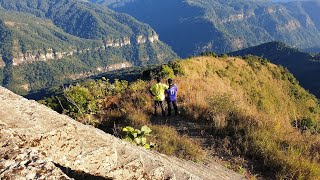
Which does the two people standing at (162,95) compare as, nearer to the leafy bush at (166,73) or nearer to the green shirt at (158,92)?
the green shirt at (158,92)

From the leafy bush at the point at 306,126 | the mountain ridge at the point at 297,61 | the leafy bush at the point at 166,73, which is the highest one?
the leafy bush at the point at 166,73

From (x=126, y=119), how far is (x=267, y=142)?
422 centimetres

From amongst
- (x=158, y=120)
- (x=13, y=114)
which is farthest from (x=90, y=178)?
(x=158, y=120)

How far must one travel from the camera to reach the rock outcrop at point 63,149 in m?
3.49

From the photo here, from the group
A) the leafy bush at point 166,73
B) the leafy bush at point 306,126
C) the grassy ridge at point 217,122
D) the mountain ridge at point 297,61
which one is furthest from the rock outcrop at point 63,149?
the mountain ridge at point 297,61

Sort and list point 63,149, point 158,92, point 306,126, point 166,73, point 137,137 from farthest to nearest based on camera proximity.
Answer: point 166,73 → point 306,126 → point 158,92 → point 137,137 → point 63,149

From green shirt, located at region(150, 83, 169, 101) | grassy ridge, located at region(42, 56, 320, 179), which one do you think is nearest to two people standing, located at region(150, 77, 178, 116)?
green shirt, located at region(150, 83, 169, 101)

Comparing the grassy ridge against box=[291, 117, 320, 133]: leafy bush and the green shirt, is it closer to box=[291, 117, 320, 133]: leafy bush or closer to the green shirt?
box=[291, 117, 320, 133]: leafy bush

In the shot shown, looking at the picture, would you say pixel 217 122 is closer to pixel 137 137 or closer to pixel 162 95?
pixel 137 137

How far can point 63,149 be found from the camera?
3.88m

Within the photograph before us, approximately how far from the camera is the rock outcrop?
3.49 m

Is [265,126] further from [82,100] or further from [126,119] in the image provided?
[82,100]

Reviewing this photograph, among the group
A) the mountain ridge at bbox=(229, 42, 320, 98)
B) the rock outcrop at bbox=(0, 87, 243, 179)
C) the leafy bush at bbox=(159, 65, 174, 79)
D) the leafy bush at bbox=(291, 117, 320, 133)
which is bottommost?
the mountain ridge at bbox=(229, 42, 320, 98)

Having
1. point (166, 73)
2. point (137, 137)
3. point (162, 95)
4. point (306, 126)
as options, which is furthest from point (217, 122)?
point (166, 73)
